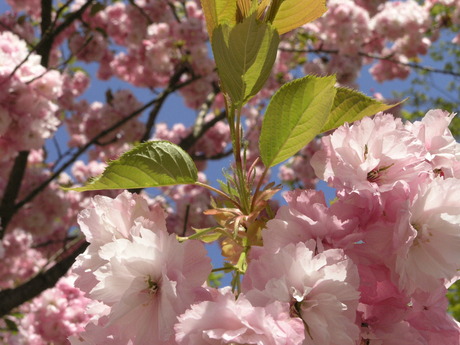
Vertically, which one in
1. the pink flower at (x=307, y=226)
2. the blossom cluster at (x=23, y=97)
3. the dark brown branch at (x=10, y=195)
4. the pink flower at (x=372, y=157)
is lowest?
the dark brown branch at (x=10, y=195)

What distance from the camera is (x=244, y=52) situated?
0.65 m

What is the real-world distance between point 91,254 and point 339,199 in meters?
0.35

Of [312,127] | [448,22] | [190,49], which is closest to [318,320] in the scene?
[312,127]

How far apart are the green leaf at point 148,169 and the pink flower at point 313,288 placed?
0.19 metres

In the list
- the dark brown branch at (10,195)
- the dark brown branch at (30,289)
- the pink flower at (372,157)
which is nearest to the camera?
the pink flower at (372,157)

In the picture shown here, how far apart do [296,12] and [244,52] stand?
0.13 m

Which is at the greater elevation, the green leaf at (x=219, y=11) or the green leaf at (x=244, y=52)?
the green leaf at (x=219, y=11)

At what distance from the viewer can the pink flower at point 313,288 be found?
54 cm

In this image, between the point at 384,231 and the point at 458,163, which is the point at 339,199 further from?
the point at 458,163

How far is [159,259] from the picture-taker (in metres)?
0.59

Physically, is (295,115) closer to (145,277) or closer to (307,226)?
(307,226)

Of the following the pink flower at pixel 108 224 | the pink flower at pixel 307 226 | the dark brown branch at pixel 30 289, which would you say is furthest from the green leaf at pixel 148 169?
the dark brown branch at pixel 30 289

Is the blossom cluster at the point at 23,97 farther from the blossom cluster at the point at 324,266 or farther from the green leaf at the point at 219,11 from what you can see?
the blossom cluster at the point at 324,266

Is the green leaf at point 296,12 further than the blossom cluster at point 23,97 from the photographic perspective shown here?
No
